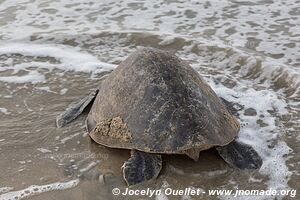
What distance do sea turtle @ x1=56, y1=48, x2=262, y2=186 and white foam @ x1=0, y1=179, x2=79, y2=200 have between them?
15.2 inches

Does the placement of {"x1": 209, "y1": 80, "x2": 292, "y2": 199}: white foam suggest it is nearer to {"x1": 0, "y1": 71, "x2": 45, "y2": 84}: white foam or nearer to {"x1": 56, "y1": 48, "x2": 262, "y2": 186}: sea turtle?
{"x1": 56, "y1": 48, "x2": 262, "y2": 186}: sea turtle

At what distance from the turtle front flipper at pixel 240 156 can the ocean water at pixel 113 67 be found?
50mm

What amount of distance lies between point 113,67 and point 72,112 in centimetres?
122

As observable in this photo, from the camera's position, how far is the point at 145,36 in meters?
5.90

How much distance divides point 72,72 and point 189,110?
2121 millimetres

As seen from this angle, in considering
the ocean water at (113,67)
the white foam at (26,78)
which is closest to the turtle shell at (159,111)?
the ocean water at (113,67)

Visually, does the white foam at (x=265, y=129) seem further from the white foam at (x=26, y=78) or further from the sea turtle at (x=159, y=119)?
the white foam at (x=26, y=78)

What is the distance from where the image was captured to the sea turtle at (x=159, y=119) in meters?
3.06

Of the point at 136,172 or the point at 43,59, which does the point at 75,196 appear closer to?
the point at 136,172

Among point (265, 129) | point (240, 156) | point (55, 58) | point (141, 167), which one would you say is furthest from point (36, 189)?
point (55, 58)

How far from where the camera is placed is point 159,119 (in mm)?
3117

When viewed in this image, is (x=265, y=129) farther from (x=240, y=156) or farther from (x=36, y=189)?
(x=36, y=189)

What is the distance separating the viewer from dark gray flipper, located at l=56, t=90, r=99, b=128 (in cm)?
381

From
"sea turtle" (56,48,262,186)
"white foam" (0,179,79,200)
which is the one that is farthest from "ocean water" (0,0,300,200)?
"sea turtle" (56,48,262,186)
